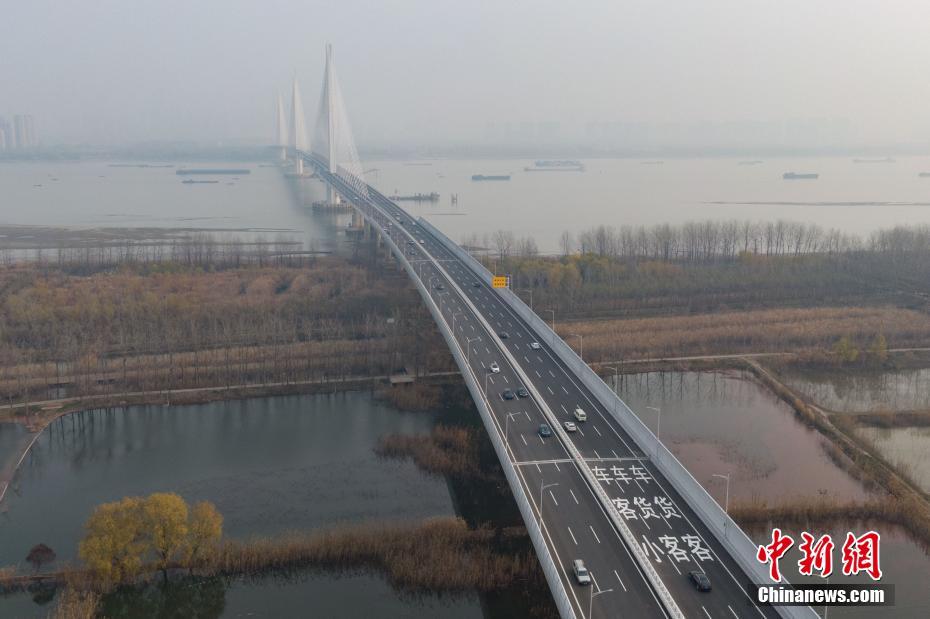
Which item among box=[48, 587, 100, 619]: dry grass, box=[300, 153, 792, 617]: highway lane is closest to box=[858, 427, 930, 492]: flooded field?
box=[300, 153, 792, 617]: highway lane

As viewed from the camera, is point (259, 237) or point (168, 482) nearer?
point (168, 482)

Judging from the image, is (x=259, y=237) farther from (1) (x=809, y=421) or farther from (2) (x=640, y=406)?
(1) (x=809, y=421)

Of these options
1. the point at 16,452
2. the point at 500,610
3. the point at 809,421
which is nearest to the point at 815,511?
the point at 809,421

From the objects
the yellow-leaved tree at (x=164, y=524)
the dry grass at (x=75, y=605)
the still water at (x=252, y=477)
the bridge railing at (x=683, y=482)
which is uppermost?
the bridge railing at (x=683, y=482)

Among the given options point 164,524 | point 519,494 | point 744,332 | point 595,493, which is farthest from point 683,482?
point 744,332

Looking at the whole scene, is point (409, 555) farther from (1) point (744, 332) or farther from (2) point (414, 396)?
(1) point (744, 332)

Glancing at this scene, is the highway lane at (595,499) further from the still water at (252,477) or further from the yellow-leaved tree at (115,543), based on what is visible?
the yellow-leaved tree at (115,543)

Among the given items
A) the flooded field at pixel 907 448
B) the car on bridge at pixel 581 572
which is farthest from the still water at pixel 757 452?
the car on bridge at pixel 581 572
